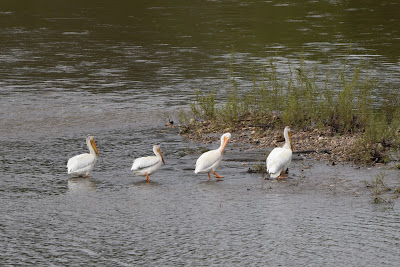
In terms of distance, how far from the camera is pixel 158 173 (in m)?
13.8

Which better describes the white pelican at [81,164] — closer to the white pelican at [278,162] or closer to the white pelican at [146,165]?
the white pelican at [146,165]

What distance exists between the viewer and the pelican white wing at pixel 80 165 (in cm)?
1323

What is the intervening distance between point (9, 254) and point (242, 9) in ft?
104

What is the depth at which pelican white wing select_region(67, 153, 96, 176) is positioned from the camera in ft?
43.4

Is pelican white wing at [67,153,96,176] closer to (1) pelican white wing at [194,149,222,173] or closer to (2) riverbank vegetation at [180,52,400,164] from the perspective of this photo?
(1) pelican white wing at [194,149,222,173]

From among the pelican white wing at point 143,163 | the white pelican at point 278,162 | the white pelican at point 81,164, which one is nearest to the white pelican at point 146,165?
the pelican white wing at point 143,163

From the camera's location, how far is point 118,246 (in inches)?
391

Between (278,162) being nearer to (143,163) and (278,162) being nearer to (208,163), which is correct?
(208,163)

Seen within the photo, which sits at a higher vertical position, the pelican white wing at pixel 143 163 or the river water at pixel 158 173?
the pelican white wing at pixel 143 163

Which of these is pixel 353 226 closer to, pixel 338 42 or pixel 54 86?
pixel 54 86

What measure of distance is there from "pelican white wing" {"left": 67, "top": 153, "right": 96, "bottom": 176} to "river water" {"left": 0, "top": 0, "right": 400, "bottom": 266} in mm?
215

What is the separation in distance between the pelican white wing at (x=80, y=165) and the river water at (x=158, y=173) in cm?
22

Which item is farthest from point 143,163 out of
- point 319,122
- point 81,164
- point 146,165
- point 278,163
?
point 319,122

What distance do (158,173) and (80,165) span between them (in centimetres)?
145
